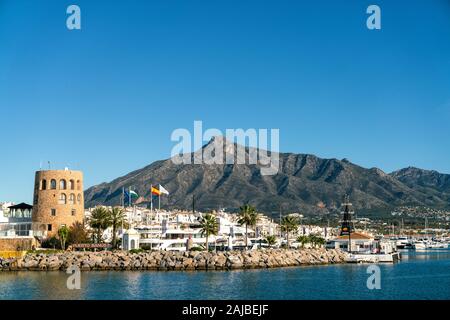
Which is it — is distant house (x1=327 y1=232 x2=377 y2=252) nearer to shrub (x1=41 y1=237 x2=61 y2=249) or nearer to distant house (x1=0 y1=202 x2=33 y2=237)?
shrub (x1=41 y1=237 x2=61 y2=249)

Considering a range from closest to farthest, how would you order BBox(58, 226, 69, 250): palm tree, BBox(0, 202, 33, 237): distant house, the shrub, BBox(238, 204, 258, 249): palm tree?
BBox(58, 226, 69, 250): palm tree
the shrub
BBox(0, 202, 33, 237): distant house
BBox(238, 204, 258, 249): palm tree

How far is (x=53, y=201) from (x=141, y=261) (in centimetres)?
1621

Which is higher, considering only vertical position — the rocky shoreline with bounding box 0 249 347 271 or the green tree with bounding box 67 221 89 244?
the green tree with bounding box 67 221 89 244

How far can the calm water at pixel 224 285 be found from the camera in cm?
4547

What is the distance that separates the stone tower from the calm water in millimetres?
14687

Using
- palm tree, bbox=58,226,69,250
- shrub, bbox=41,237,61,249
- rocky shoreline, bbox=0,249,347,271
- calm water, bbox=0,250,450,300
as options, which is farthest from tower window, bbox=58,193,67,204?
calm water, bbox=0,250,450,300

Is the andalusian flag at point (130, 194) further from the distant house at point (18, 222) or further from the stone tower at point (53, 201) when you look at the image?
the distant house at point (18, 222)

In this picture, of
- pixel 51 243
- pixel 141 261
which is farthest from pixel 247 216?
pixel 51 243

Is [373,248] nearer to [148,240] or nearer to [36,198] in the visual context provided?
[148,240]

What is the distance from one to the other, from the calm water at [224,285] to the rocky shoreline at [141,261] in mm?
4775

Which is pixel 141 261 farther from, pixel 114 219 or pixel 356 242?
pixel 356 242

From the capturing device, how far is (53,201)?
259 feet

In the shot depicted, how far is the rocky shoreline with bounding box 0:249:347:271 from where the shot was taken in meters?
69.6
